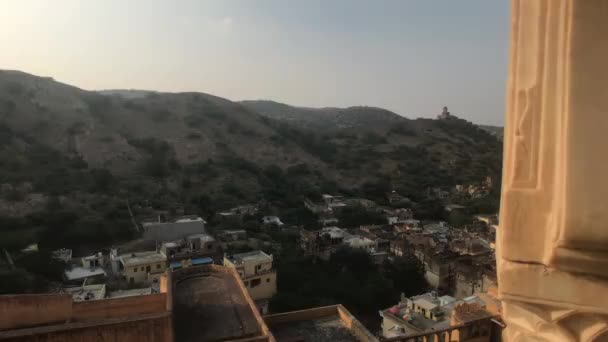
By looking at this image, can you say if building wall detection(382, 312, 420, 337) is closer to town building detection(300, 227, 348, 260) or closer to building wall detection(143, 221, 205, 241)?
town building detection(300, 227, 348, 260)

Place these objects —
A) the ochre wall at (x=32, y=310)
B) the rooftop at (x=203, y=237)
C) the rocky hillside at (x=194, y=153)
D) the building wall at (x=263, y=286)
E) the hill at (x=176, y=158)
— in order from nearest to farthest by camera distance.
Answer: the ochre wall at (x=32, y=310) < the building wall at (x=263, y=286) < the rooftop at (x=203, y=237) < the hill at (x=176, y=158) < the rocky hillside at (x=194, y=153)

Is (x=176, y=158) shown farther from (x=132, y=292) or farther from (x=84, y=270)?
(x=132, y=292)

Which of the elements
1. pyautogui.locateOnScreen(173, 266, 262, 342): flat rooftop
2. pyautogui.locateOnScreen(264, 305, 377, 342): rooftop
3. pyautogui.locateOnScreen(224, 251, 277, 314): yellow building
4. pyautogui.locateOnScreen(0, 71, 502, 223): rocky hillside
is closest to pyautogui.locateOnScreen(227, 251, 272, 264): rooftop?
pyautogui.locateOnScreen(224, 251, 277, 314): yellow building

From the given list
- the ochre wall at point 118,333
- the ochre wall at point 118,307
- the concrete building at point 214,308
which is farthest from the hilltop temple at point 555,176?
the ochre wall at point 118,307

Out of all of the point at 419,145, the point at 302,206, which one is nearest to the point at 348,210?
the point at 302,206

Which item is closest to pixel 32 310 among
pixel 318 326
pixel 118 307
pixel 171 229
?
pixel 118 307

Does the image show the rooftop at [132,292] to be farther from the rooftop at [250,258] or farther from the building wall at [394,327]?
the building wall at [394,327]
